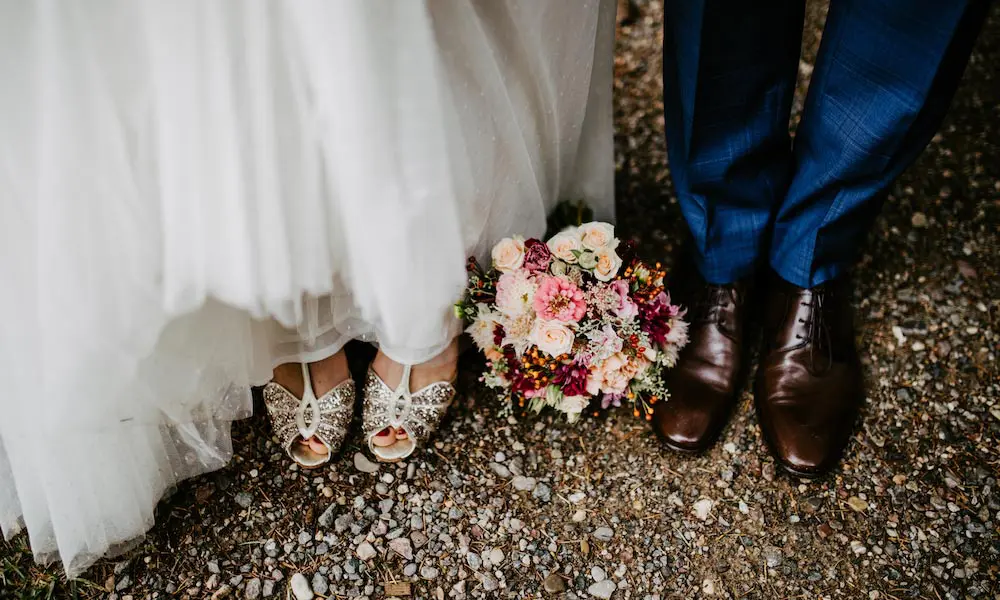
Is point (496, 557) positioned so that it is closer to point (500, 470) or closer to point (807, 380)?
point (500, 470)

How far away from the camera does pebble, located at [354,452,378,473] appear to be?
Answer: 4.78 feet

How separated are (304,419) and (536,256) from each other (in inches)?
21.1

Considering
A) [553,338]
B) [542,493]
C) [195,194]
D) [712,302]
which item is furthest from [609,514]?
[195,194]

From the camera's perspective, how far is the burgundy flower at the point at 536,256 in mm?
1343

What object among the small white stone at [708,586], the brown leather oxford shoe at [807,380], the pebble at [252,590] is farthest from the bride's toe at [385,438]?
the brown leather oxford shoe at [807,380]

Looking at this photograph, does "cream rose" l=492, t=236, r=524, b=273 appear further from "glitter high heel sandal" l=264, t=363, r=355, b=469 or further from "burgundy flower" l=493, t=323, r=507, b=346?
"glitter high heel sandal" l=264, t=363, r=355, b=469

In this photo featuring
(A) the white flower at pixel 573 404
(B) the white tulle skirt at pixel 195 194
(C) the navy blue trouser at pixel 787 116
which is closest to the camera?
(B) the white tulle skirt at pixel 195 194

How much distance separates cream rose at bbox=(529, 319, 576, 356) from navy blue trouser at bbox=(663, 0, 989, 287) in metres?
0.34

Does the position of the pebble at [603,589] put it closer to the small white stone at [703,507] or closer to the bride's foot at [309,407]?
the small white stone at [703,507]

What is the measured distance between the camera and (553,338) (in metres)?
1.31

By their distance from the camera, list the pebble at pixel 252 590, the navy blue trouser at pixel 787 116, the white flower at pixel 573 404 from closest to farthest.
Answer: the navy blue trouser at pixel 787 116 < the pebble at pixel 252 590 < the white flower at pixel 573 404

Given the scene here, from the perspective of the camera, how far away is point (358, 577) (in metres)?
1.32

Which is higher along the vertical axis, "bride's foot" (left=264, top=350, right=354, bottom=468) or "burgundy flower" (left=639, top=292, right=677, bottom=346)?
"burgundy flower" (left=639, top=292, right=677, bottom=346)

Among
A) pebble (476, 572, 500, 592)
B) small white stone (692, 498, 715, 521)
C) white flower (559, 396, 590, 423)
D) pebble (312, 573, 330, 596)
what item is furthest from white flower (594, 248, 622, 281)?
pebble (312, 573, 330, 596)
